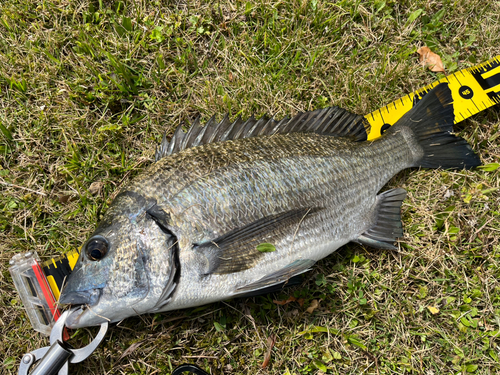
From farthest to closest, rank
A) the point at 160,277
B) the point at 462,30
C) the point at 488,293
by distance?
the point at 462,30 < the point at 488,293 < the point at 160,277

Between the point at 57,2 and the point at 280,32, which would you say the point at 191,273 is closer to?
the point at 280,32

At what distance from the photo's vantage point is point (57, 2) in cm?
341

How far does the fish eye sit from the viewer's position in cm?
231

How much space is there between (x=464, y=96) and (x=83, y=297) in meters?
3.78

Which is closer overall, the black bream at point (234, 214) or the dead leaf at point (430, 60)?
the black bream at point (234, 214)

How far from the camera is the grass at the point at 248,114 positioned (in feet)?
9.71

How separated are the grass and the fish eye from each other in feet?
2.74

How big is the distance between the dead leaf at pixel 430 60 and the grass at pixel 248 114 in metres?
0.07

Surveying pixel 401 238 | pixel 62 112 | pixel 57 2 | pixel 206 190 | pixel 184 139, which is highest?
pixel 57 2

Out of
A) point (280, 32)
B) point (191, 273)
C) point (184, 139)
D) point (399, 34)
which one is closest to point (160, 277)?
point (191, 273)

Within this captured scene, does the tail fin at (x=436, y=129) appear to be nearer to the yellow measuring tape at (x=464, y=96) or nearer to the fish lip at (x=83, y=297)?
the yellow measuring tape at (x=464, y=96)

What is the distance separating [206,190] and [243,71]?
5.01 ft

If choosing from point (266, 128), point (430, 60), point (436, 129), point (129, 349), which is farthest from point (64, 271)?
point (430, 60)

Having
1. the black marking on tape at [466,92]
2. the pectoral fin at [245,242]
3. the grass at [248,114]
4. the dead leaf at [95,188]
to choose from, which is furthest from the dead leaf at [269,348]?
the black marking on tape at [466,92]
